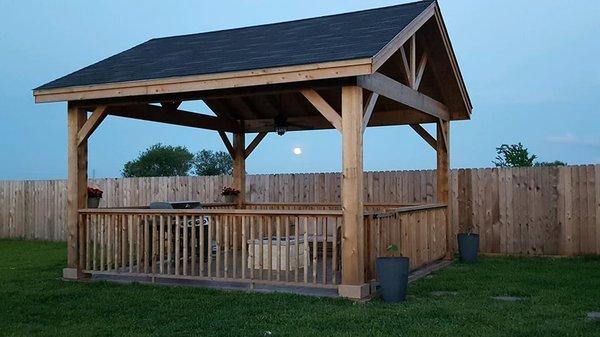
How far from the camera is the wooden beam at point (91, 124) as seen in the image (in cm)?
938

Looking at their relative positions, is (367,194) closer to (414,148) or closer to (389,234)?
(389,234)

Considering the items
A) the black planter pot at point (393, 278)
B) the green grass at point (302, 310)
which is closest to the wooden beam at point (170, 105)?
the green grass at point (302, 310)

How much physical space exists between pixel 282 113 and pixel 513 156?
8160 millimetres

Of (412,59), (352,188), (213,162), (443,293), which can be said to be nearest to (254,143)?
(412,59)

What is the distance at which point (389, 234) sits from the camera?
28.9 ft

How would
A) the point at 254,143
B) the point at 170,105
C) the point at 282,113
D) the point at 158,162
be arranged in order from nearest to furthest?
1. the point at 170,105
2. the point at 282,113
3. the point at 254,143
4. the point at 158,162

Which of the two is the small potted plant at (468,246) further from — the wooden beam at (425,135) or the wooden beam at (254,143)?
the wooden beam at (254,143)

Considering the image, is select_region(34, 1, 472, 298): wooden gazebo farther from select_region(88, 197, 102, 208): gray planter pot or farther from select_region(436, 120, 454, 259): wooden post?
select_region(88, 197, 102, 208): gray planter pot

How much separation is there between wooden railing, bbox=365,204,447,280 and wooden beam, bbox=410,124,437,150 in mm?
1112

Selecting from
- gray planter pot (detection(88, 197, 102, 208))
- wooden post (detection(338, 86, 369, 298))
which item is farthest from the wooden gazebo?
gray planter pot (detection(88, 197, 102, 208))

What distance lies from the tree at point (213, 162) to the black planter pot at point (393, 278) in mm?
30178

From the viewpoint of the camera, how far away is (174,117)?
1105cm

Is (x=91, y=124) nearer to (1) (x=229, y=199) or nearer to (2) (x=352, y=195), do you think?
(2) (x=352, y=195)

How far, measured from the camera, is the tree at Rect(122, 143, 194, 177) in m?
36.2
